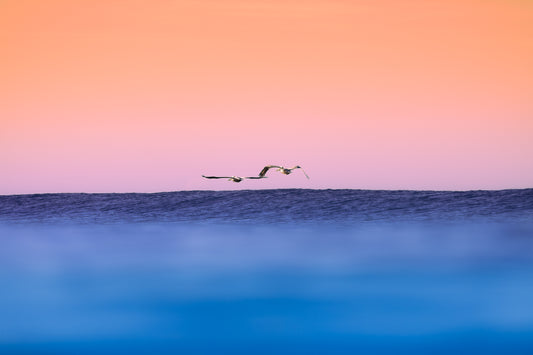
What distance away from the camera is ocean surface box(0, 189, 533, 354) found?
18203 mm

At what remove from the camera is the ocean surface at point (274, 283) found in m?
18.2

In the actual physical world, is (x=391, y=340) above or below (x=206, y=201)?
below

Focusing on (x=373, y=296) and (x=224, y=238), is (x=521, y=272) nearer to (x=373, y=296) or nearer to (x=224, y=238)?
(x=373, y=296)

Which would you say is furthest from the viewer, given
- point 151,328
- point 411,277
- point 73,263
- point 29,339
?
point 73,263

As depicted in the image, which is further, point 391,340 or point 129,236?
point 129,236

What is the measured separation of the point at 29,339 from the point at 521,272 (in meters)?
16.7

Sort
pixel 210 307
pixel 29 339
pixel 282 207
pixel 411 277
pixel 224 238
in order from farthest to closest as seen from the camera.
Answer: pixel 282 207, pixel 224 238, pixel 411 277, pixel 210 307, pixel 29 339

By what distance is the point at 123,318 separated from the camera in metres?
20.2

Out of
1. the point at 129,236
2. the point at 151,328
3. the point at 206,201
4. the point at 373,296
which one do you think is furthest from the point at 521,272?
the point at 206,201

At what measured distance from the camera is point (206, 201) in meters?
54.6

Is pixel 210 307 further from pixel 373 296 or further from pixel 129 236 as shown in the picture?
pixel 129 236

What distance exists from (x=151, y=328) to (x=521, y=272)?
13751 mm

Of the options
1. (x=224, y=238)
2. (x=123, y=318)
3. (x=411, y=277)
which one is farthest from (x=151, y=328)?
(x=224, y=238)

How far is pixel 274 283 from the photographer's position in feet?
80.9
